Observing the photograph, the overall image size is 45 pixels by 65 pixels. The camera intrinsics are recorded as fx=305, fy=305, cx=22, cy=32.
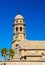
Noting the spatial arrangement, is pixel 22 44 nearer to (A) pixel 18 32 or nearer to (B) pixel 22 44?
(B) pixel 22 44

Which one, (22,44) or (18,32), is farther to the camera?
(18,32)

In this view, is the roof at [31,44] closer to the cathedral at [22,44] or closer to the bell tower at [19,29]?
the cathedral at [22,44]

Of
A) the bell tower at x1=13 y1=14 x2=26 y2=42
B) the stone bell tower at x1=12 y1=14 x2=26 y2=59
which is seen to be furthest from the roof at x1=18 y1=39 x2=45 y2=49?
the bell tower at x1=13 y1=14 x2=26 y2=42

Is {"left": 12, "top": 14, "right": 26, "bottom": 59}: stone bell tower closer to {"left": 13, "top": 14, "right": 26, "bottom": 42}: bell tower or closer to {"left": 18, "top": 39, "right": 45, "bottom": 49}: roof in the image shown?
{"left": 13, "top": 14, "right": 26, "bottom": 42}: bell tower

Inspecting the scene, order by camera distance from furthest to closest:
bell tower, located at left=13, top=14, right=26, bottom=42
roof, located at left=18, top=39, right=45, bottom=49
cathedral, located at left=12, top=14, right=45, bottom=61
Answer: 1. bell tower, located at left=13, top=14, right=26, bottom=42
2. roof, located at left=18, top=39, right=45, bottom=49
3. cathedral, located at left=12, top=14, right=45, bottom=61

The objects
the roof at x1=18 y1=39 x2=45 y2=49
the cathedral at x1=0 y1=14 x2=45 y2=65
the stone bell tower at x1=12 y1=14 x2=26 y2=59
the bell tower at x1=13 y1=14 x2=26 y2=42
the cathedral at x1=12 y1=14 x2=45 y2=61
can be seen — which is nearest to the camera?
the cathedral at x1=0 y1=14 x2=45 y2=65

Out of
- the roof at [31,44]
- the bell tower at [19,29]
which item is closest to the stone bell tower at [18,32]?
the bell tower at [19,29]

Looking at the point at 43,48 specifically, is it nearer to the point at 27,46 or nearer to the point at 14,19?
the point at 27,46

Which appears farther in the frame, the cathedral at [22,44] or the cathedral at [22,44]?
the cathedral at [22,44]

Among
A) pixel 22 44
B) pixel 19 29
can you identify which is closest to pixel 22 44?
pixel 22 44

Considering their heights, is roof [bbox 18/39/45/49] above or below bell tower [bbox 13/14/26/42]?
below

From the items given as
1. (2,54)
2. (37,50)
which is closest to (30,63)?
(2,54)

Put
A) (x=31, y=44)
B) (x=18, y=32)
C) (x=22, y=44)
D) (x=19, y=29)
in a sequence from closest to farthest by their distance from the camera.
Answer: (x=31, y=44), (x=22, y=44), (x=18, y=32), (x=19, y=29)

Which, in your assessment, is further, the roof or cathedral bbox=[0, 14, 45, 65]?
the roof
